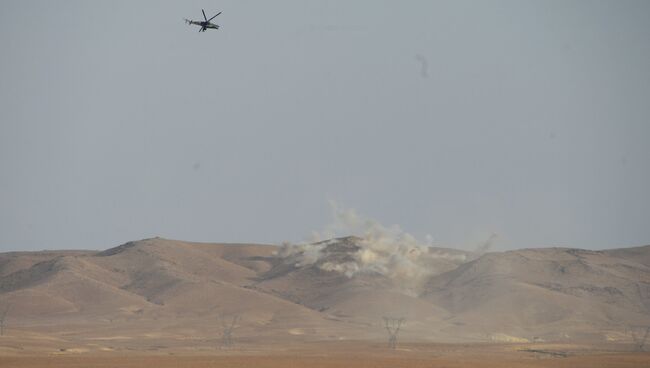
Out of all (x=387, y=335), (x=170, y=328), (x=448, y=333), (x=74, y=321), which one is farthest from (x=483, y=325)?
(x=74, y=321)

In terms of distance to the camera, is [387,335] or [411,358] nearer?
[411,358]

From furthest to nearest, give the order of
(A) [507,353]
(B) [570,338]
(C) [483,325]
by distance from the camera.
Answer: (C) [483,325]
(B) [570,338]
(A) [507,353]

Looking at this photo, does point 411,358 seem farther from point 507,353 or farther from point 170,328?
point 170,328

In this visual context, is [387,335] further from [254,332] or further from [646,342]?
[646,342]

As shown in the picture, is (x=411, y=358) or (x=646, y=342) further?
(x=646, y=342)

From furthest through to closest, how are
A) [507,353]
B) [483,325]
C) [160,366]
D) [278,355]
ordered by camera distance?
[483,325] < [507,353] < [278,355] < [160,366]

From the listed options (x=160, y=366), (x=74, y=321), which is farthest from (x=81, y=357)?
(x=74, y=321)

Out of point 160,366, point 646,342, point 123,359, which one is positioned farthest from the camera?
point 646,342

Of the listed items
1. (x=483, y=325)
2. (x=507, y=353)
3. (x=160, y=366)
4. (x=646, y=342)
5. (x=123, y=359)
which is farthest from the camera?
(x=483, y=325)

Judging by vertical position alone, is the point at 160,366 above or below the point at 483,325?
below
